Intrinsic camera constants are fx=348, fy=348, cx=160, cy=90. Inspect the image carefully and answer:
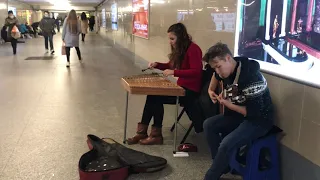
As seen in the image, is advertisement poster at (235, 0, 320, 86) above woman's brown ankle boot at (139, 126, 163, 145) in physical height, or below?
above

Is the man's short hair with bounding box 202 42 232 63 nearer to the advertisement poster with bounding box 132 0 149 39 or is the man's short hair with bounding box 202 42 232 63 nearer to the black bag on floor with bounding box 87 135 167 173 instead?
the black bag on floor with bounding box 87 135 167 173

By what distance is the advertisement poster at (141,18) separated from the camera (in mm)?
7750

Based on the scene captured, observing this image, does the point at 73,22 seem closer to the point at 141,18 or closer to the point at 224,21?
the point at 141,18

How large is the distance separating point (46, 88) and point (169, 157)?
3498mm

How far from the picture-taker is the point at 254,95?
→ 226 cm

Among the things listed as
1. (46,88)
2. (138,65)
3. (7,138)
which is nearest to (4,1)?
(138,65)

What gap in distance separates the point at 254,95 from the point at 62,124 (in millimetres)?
2409

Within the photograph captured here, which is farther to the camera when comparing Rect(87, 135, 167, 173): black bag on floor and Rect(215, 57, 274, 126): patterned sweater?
Rect(87, 135, 167, 173): black bag on floor

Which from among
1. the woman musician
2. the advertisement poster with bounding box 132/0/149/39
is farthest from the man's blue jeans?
the advertisement poster with bounding box 132/0/149/39

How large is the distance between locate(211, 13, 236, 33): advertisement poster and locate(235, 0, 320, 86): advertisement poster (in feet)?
1.09

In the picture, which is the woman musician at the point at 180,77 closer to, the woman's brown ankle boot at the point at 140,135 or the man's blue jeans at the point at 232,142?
the woman's brown ankle boot at the point at 140,135

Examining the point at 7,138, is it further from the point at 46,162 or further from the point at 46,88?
the point at 46,88

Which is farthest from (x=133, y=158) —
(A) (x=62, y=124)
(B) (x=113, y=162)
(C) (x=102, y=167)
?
(A) (x=62, y=124)

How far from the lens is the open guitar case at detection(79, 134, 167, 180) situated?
2488 millimetres
